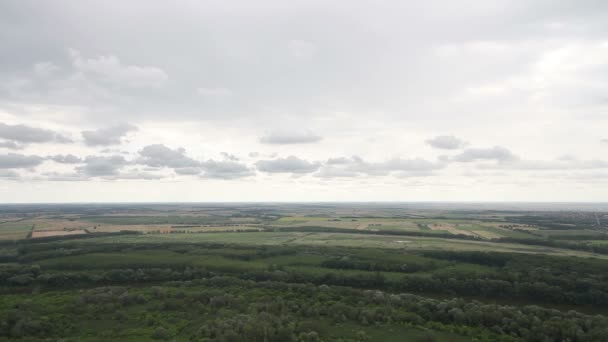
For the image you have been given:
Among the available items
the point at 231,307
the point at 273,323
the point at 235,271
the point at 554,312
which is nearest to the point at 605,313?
the point at 554,312

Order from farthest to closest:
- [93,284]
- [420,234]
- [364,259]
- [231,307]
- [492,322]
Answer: [420,234], [364,259], [93,284], [231,307], [492,322]

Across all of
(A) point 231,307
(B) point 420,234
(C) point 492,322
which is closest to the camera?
(C) point 492,322

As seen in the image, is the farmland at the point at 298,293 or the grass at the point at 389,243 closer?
the farmland at the point at 298,293

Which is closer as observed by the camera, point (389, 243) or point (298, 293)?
point (298, 293)

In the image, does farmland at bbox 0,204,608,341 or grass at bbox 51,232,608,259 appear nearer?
farmland at bbox 0,204,608,341

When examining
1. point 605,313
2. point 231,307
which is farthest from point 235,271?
point 605,313

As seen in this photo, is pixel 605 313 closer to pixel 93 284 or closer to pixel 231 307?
pixel 231 307

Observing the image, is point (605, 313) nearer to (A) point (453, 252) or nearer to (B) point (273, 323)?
(A) point (453, 252)

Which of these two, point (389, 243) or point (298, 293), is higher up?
point (389, 243)

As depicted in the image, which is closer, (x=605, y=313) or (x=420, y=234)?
(x=605, y=313)
